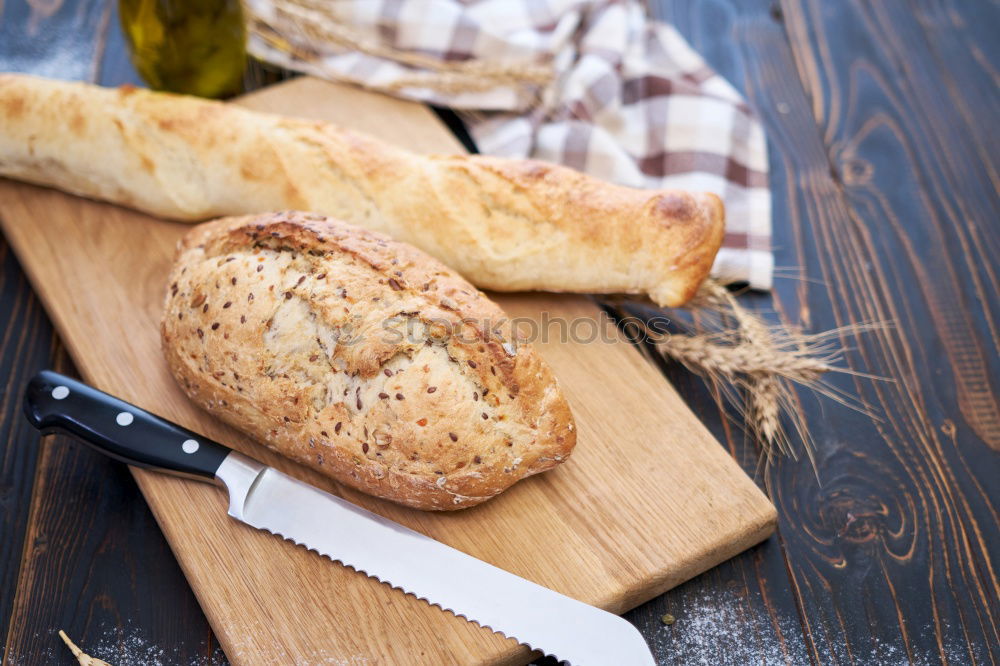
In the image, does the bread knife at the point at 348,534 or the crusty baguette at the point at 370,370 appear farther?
the crusty baguette at the point at 370,370

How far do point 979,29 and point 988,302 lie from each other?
1410 mm

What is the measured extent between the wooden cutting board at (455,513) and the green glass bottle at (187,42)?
25.2 inches

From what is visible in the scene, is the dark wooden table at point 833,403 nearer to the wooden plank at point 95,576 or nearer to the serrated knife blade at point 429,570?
the wooden plank at point 95,576

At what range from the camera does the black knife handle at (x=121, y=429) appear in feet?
6.98

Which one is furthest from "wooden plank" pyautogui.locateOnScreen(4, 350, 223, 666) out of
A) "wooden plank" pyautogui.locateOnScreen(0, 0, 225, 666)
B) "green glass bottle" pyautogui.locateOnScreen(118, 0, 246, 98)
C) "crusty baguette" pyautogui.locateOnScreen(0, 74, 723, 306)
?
"green glass bottle" pyautogui.locateOnScreen(118, 0, 246, 98)

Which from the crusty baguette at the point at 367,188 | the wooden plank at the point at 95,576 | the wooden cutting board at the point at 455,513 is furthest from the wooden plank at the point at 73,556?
the crusty baguette at the point at 367,188

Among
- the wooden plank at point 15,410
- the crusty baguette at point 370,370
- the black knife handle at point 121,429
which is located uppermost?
the crusty baguette at point 370,370

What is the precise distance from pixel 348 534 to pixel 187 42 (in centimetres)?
175

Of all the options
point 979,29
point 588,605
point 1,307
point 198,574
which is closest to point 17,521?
point 198,574

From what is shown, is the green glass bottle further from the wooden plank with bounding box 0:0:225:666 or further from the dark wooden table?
the wooden plank with bounding box 0:0:225:666

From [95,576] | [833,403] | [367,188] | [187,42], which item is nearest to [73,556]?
[95,576]

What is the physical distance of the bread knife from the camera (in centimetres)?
191

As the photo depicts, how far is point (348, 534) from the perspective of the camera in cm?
204

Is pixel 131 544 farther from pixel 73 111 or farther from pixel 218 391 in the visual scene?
pixel 73 111
